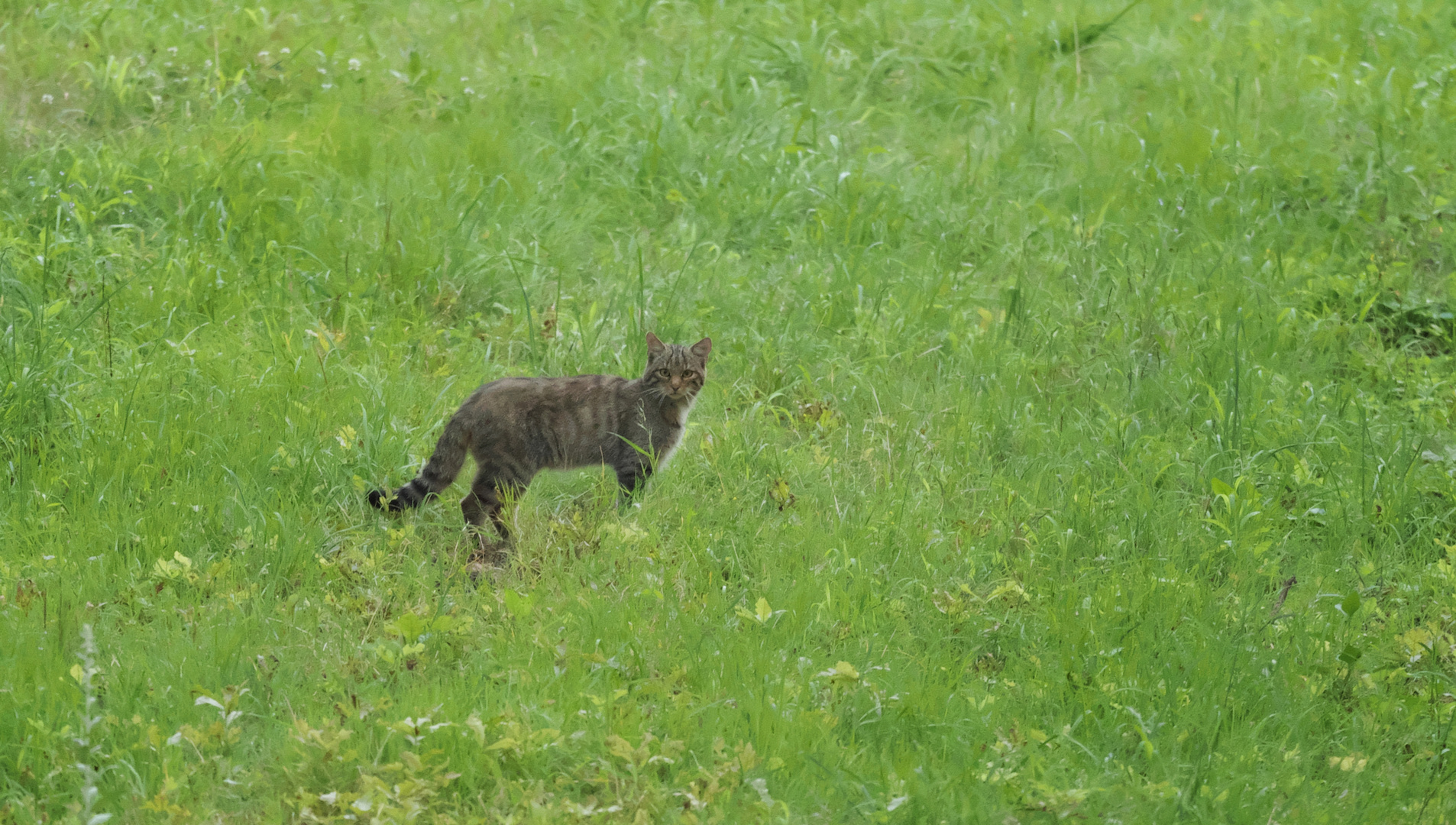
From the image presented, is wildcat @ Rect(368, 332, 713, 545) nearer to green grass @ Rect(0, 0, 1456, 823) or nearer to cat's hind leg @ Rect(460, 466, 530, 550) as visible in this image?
cat's hind leg @ Rect(460, 466, 530, 550)

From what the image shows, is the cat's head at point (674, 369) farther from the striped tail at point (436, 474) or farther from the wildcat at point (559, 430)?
the striped tail at point (436, 474)

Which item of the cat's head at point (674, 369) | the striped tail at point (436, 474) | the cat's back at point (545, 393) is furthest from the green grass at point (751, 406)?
the cat's back at point (545, 393)

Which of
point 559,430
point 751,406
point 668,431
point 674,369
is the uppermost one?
point 674,369

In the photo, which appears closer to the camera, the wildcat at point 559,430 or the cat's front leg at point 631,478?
the wildcat at point 559,430

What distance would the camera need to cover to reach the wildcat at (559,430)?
5477mm

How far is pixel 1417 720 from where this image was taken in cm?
434

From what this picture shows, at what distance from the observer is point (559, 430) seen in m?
5.71

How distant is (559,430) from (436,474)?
601mm

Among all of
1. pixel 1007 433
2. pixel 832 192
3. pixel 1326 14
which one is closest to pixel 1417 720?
pixel 1007 433

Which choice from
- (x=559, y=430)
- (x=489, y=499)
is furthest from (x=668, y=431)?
(x=489, y=499)

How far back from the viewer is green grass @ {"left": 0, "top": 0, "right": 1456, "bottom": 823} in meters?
4.03

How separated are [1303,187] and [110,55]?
25.2ft

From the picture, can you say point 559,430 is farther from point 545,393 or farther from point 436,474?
point 436,474

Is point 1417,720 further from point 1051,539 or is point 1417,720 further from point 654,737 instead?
point 654,737
